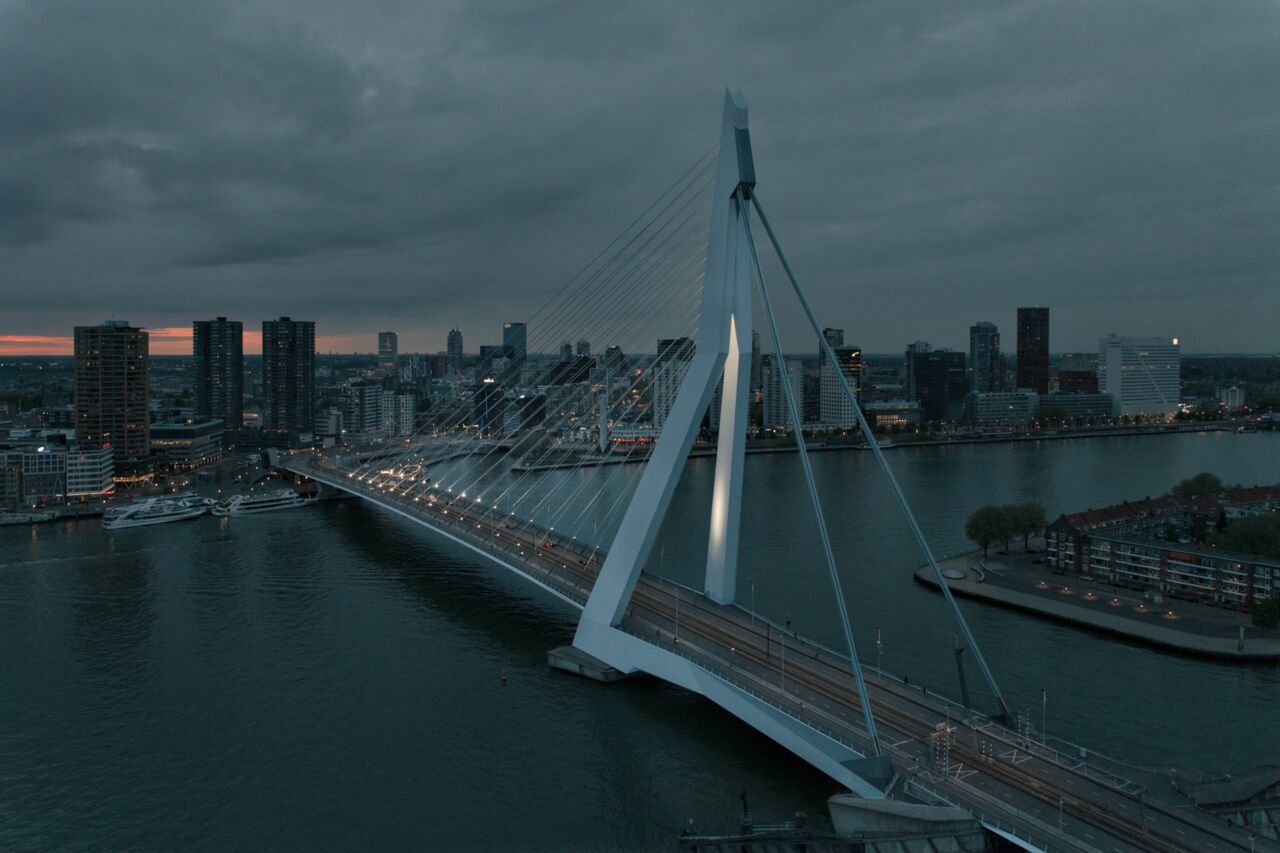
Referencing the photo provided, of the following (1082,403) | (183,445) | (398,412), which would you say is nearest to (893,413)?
(1082,403)

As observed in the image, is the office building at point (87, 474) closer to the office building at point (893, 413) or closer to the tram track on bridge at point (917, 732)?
the tram track on bridge at point (917, 732)

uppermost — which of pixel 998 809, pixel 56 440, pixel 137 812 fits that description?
pixel 56 440

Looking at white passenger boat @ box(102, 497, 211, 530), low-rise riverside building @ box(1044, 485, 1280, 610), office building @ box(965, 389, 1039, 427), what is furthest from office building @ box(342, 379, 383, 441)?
low-rise riverside building @ box(1044, 485, 1280, 610)

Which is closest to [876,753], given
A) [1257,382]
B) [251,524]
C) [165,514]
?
[251,524]

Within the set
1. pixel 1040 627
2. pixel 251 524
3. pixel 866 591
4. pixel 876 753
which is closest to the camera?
pixel 876 753

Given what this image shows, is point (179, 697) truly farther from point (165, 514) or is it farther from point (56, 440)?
point (56, 440)
